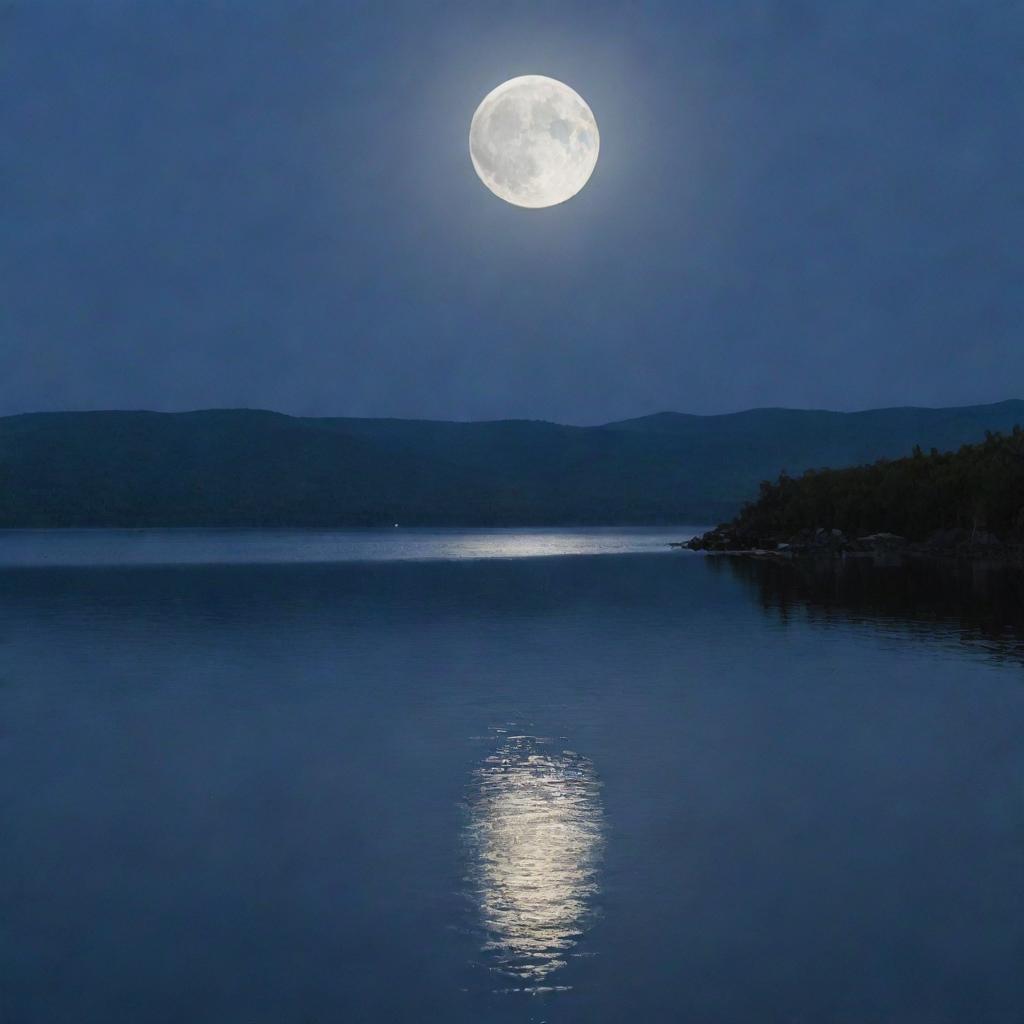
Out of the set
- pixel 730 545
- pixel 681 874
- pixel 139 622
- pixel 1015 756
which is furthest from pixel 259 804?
pixel 730 545

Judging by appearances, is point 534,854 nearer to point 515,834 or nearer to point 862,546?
point 515,834

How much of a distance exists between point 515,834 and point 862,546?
106m

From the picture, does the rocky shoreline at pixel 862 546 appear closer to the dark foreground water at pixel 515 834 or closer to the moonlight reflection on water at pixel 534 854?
the dark foreground water at pixel 515 834

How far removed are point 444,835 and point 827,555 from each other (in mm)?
99380

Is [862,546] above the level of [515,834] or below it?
above

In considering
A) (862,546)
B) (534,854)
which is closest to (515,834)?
(534,854)

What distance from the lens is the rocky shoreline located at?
100 meters

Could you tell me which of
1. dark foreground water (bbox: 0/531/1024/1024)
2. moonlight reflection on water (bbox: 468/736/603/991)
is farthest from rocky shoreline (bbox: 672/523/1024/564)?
moonlight reflection on water (bbox: 468/736/603/991)

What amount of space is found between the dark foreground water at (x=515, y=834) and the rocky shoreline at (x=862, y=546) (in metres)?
65.5

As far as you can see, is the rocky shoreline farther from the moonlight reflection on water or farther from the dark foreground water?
the moonlight reflection on water

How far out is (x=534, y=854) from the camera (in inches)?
614

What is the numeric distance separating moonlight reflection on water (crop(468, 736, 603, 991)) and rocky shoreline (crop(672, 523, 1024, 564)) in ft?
244

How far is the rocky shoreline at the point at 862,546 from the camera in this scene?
329 feet

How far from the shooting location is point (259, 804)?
18922mm
